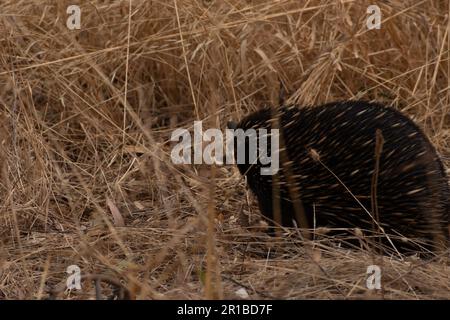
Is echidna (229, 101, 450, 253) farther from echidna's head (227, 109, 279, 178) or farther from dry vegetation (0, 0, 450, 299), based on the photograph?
dry vegetation (0, 0, 450, 299)

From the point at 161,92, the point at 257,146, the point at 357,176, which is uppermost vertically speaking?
the point at 161,92

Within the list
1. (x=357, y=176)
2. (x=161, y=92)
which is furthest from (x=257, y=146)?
(x=161, y=92)

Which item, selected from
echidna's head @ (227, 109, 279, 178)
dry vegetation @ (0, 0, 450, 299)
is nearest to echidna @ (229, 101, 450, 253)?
echidna's head @ (227, 109, 279, 178)

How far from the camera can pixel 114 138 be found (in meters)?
3.93

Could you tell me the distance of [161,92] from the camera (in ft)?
14.7

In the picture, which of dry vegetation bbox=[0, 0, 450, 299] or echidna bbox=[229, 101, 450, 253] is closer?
echidna bbox=[229, 101, 450, 253]

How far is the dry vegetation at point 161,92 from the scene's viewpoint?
11.0ft

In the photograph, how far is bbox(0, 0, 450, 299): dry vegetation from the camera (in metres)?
3.35

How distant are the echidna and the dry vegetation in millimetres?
200

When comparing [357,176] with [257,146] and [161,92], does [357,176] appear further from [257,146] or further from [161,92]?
[161,92]

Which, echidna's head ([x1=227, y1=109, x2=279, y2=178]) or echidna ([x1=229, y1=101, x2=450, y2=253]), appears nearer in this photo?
echidna ([x1=229, y1=101, x2=450, y2=253])

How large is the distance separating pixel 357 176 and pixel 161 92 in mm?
1550
